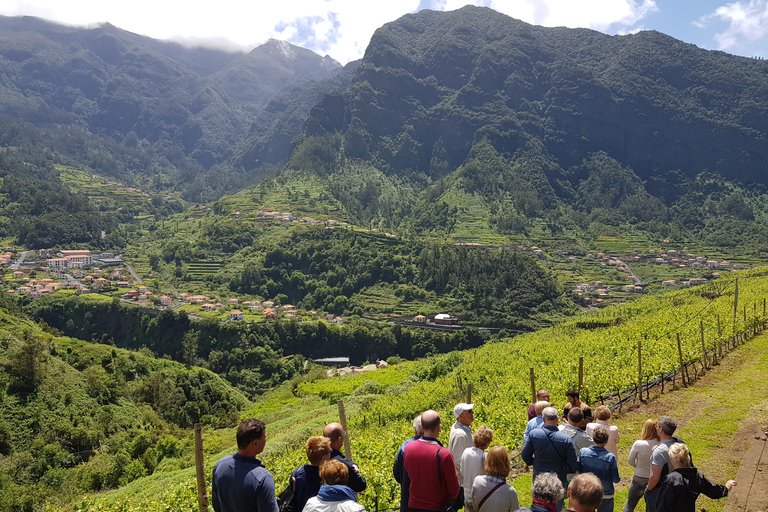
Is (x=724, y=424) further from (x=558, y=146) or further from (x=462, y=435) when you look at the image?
(x=558, y=146)

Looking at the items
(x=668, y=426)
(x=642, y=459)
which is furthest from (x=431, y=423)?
(x=642, y=459)

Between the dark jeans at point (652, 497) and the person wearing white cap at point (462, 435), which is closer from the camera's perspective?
the dark jeans at point (652, 497)

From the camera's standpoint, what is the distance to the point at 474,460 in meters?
5.48

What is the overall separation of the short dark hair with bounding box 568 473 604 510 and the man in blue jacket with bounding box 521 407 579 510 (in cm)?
183

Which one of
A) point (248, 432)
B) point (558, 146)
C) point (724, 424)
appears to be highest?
point (558, 146)

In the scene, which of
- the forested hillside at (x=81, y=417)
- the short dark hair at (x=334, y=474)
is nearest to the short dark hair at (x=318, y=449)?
the short dark hair at (x=334, y=474)

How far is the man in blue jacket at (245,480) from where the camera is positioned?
179 inches

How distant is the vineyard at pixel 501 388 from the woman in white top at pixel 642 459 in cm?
309

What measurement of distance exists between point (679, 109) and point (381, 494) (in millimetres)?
210057

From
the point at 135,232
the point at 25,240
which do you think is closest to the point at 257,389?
the point at 25,240

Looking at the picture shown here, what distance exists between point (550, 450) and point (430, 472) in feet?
5.81

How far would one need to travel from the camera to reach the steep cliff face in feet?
553

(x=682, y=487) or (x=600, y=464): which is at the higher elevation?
(x=682, y=487)

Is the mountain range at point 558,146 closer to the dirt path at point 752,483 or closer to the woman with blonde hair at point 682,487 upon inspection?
the dirt path at point 752,483
